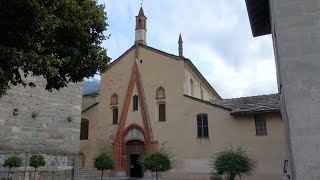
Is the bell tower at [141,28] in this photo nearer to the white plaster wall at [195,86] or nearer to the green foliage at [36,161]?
the white plaster wall at [195,86]

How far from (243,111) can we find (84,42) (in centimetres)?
1687

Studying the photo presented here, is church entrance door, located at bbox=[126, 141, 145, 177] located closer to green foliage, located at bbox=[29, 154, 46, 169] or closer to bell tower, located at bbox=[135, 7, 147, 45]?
bell tower, located at bbox=[135, 7, 147, 45]

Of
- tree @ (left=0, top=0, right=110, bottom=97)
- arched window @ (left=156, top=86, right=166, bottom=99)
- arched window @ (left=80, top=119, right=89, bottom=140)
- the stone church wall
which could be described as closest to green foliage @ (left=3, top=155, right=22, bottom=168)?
the stone church wall

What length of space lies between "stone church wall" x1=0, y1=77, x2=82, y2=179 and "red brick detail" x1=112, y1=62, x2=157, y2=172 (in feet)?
34.8

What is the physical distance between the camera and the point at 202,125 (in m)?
26.0

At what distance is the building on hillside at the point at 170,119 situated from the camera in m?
23.5

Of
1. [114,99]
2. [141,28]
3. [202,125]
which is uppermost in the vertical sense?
[141,28]

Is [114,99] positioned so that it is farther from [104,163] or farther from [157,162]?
[157,162]

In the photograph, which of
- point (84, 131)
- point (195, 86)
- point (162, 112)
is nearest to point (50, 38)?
point (162, 112)

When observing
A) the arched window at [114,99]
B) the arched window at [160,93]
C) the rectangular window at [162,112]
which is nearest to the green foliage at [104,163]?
the rectangular window at [162,112]

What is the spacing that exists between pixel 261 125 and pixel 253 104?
1753 mm

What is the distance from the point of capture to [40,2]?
22.5ft

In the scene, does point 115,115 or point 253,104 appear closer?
point 253,104

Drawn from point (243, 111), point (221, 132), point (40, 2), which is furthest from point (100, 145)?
point (40, 2)
